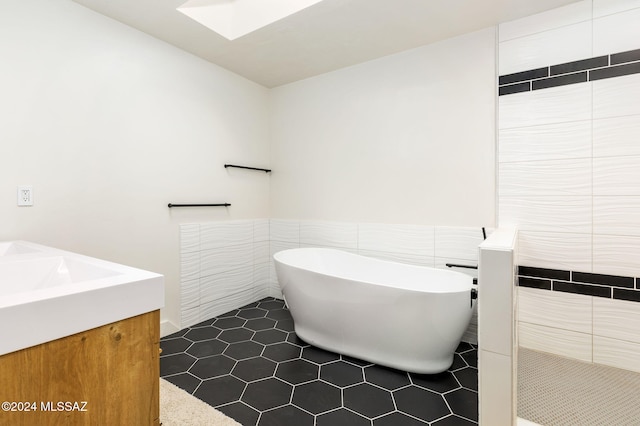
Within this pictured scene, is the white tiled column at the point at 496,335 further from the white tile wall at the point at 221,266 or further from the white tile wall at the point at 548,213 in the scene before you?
the white tile wall at the point at 221,266

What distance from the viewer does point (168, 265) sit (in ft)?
8.41

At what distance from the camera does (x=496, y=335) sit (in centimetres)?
106

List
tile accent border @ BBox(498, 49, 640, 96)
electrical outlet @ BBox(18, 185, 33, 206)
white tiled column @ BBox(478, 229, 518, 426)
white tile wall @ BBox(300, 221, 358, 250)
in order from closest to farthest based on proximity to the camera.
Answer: white tiled column @ BBox(478, 229, 518, 426) → electrical outlet @ BBox(18, 185, 33, 206) → tile accent border @ BBox(498, 49, 640, 96) → white tile wall @ BBox(300, 221, 358, 250)

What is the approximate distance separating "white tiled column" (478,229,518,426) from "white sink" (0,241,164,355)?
1069 mm

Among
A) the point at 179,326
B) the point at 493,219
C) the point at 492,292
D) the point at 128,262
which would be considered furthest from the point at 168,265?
the point at 493,219

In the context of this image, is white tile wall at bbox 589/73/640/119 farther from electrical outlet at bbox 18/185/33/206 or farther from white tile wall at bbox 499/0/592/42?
electrical outlet at bbox 18/185/33/206

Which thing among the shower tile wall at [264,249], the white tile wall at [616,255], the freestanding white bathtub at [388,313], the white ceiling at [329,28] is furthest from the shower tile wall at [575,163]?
the freestanding white bathtub at [388,313]

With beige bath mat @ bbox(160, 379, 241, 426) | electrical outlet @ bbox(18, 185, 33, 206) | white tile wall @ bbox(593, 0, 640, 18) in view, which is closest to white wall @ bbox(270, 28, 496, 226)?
white tile wall @ bbox(593, 0, 640, 18)

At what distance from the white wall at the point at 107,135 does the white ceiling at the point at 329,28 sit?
0.19 m

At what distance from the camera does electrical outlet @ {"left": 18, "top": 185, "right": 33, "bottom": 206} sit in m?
1.77

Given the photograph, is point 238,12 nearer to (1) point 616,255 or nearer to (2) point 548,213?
(2) point 548,213

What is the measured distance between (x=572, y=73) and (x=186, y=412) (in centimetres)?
308

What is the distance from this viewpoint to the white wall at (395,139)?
2.36 m

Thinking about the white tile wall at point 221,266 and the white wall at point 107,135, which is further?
the white tile wall at point 221,266
